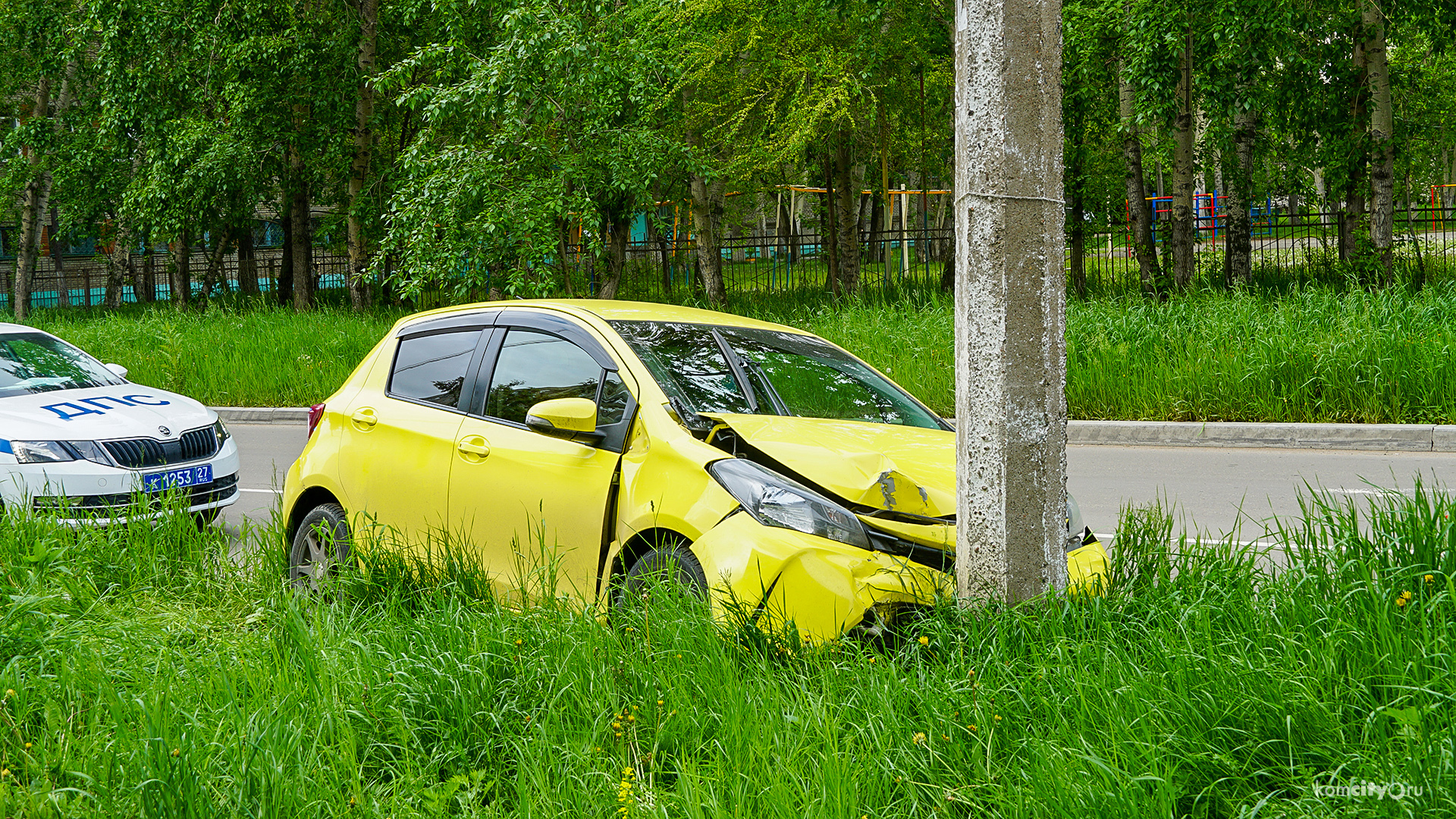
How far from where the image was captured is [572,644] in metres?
3.76

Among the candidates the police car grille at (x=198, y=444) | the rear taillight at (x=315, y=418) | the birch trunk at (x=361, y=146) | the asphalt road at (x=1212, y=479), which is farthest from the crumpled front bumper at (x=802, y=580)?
the birch trunk at (x=361, y=146)

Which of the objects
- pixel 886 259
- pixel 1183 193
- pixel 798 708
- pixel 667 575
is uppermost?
pixel 1183 193

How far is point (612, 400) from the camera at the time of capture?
471cm

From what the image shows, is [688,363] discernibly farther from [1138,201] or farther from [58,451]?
[1138,201]

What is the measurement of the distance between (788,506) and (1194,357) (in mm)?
9090

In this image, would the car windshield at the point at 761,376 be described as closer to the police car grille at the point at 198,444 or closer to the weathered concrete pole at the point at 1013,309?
the weathered concrete pole at the point at 1013,309

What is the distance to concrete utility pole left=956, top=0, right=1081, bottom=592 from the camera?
3.92 meters

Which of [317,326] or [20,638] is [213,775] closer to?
[20,638]

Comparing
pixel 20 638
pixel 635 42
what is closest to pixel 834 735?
pixel 20 638

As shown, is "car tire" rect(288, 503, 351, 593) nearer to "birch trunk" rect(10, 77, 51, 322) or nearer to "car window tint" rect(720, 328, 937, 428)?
"car window tint" rect(720, 328, 937, 428)

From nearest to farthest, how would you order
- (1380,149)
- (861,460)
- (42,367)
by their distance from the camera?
(861,460) → (42,367) → (1380,149)

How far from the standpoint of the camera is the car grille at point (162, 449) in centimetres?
720

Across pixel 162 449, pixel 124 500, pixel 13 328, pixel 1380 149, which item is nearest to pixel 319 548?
pixel 124 500

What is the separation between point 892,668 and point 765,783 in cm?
64
